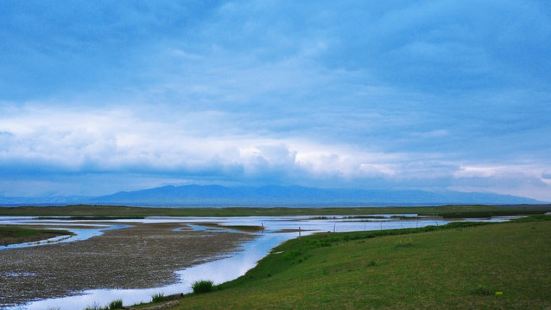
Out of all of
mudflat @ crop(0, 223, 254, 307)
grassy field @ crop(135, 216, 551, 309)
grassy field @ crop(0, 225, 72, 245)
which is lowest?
mudflat @ crop(0, 223, 254, 307)

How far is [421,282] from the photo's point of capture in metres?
18.4

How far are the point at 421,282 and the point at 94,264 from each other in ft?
94.9

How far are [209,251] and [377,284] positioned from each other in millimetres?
31769

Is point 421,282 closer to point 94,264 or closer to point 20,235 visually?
point 94,264

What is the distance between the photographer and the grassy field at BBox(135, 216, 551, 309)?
51.4 feet

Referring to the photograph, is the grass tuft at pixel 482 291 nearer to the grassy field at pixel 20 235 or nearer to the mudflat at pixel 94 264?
the mudflat at pixel 94 264

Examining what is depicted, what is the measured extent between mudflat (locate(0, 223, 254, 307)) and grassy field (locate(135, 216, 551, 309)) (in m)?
8.47

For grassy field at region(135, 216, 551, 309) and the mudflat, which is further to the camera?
the mudflat

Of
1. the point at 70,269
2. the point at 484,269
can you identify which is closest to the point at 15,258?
the point at 70,269

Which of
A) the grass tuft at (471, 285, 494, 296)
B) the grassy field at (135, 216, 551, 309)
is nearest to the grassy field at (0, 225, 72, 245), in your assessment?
the grassy field at (135, 216, 551, 309)

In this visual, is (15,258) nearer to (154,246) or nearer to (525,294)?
(154,246)

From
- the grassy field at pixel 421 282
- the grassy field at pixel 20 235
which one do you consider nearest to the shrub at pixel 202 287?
the grassy field at pixel 421 282

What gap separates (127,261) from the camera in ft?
130

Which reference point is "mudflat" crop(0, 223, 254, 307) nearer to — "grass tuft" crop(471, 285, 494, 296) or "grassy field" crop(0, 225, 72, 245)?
"grassy field" crop(0, 225, 72, 245)
